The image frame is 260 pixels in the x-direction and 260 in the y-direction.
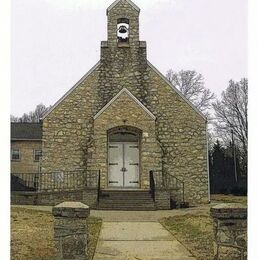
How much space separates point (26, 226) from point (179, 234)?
272 cm

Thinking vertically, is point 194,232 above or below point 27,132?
below

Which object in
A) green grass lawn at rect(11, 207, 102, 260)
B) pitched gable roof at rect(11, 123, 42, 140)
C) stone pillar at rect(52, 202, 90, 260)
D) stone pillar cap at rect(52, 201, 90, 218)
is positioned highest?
pitched gable roof at rect(11, 123, 42, 140)

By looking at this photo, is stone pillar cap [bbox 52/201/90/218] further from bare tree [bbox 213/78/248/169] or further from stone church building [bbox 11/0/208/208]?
stone church building [bbox 11/0/208/208]

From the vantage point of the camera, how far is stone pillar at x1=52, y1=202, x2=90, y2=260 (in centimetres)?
487

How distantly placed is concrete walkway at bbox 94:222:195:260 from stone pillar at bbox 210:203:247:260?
0.99m

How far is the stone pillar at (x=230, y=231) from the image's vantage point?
481 cm

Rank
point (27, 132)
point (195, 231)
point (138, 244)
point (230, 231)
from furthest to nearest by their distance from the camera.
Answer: point (27, 132) < point (195, 231) < point (138, 244) < point (230, 231)

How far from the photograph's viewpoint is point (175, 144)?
14.3 m

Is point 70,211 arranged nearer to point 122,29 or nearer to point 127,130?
point 127,130

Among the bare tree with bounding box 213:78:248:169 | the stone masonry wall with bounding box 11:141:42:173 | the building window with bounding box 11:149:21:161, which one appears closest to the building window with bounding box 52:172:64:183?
the bare tree with bounding box 213:78:248:169

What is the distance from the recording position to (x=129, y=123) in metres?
13.8

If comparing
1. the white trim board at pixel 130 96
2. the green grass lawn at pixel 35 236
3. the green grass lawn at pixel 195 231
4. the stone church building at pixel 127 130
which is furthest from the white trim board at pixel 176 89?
the green grass lawn at pixel 35 236

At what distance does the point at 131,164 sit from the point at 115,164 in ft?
1.72

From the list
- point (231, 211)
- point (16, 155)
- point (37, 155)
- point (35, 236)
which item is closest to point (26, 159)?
point (16, 155)
